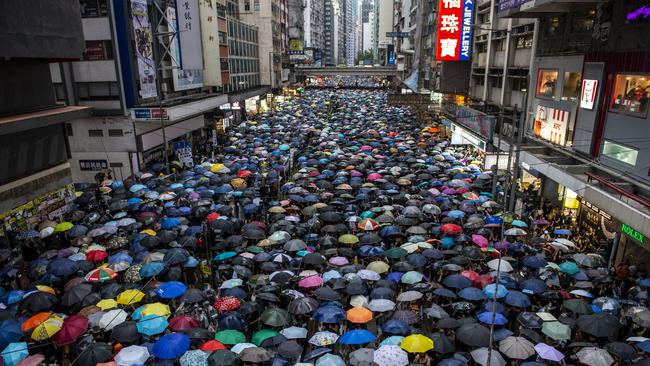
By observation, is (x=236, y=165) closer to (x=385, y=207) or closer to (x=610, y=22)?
(x=385, y=207)

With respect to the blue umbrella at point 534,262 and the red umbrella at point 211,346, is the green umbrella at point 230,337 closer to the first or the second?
the red umbrella at point 211,346

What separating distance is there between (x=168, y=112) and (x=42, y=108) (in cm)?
901

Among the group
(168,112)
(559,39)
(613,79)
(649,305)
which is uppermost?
(559,39)

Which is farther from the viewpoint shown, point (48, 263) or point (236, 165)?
point (236, 165)

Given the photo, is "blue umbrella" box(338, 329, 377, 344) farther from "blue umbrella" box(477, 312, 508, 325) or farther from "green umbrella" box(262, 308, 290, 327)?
"blue umbrella" box(477, 312, 508, 325)

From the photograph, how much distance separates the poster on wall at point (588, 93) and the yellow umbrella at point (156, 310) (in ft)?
57.3

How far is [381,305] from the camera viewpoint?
11289mm

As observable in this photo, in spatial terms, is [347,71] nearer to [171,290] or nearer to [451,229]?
[451,229]

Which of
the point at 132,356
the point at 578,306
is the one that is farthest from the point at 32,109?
the point at 578,306

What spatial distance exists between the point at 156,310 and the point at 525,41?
81.2 feet

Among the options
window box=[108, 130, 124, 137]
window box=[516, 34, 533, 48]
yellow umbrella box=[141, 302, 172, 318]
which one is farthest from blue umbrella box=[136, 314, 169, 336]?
window box=[516, 34, 533, 48]

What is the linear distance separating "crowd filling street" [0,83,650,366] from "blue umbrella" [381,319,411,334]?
0.02 m

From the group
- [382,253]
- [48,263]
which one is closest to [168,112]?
[48,263]

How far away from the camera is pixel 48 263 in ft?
44.7
